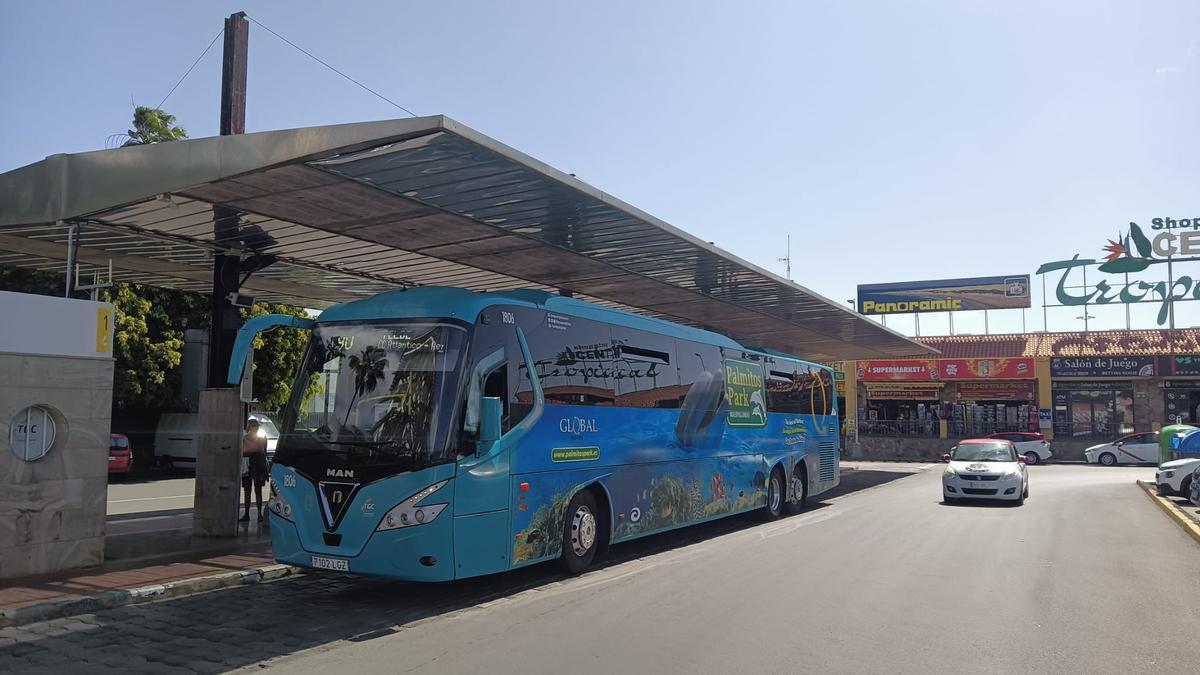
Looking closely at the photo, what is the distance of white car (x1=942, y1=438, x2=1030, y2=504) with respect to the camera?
17688 millimetres

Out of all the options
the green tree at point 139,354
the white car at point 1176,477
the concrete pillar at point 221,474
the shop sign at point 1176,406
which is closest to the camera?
the concrete pillar at point 221,474

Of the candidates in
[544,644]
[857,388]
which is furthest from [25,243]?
[857,388]

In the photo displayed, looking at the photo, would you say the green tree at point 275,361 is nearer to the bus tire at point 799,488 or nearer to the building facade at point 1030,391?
the bus tire at point 799,488

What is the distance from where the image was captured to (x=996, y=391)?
42.0 m

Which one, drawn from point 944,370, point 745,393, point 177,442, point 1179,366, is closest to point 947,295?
point 944,370

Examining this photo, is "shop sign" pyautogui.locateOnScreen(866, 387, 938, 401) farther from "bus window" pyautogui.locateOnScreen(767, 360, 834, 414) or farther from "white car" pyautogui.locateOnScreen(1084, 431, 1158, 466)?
"bus window" pyautogui.locateOnScreen(767, 360, 834, 414)

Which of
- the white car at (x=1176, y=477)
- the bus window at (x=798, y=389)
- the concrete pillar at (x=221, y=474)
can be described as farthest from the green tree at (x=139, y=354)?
the white car at (x=1176, y=477)

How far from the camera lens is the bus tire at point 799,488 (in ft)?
57.3

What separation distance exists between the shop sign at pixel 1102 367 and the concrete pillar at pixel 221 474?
1574 inches

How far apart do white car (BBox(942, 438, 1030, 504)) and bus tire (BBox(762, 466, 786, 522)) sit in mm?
4161

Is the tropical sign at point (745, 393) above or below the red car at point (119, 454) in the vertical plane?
above

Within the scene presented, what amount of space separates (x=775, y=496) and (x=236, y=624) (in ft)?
37.5

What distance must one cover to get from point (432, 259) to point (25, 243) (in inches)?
237

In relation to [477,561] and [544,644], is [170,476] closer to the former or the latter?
[477,561]
